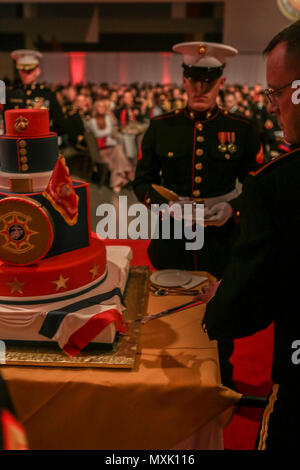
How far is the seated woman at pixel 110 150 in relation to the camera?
5.59m

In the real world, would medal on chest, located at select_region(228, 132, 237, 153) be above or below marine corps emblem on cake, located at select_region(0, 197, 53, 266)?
above

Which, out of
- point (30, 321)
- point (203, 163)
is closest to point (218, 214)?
point (203, 163)

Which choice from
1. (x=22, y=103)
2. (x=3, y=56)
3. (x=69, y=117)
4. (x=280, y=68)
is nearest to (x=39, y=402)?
(x=280, y=68)

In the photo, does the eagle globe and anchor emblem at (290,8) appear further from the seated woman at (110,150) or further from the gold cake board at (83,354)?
the gold cake board at (83,354)

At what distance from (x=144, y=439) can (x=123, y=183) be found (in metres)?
4.82

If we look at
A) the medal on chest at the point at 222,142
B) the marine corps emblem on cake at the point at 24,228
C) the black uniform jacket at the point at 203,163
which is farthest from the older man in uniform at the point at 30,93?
the marine corps emblem on cake at the point at 24,228

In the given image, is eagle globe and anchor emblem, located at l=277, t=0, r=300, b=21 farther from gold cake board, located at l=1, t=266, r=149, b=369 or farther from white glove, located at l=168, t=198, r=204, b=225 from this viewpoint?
gold cake board, located at l=1, t=266, r=149, b=369

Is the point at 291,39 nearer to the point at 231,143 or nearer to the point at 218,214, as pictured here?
the point at 218,214

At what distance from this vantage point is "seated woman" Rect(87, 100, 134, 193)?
18.4 feet

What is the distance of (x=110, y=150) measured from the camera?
233 inches

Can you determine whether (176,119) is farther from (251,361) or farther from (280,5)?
(280,5)

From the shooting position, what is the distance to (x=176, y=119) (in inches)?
73.9

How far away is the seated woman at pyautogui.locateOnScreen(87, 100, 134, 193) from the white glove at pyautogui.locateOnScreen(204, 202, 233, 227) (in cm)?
395

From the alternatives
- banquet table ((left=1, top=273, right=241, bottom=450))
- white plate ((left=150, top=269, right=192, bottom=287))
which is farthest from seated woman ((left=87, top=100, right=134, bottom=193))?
banquet table ((left=1, top=273, right=241, bottom=450))
